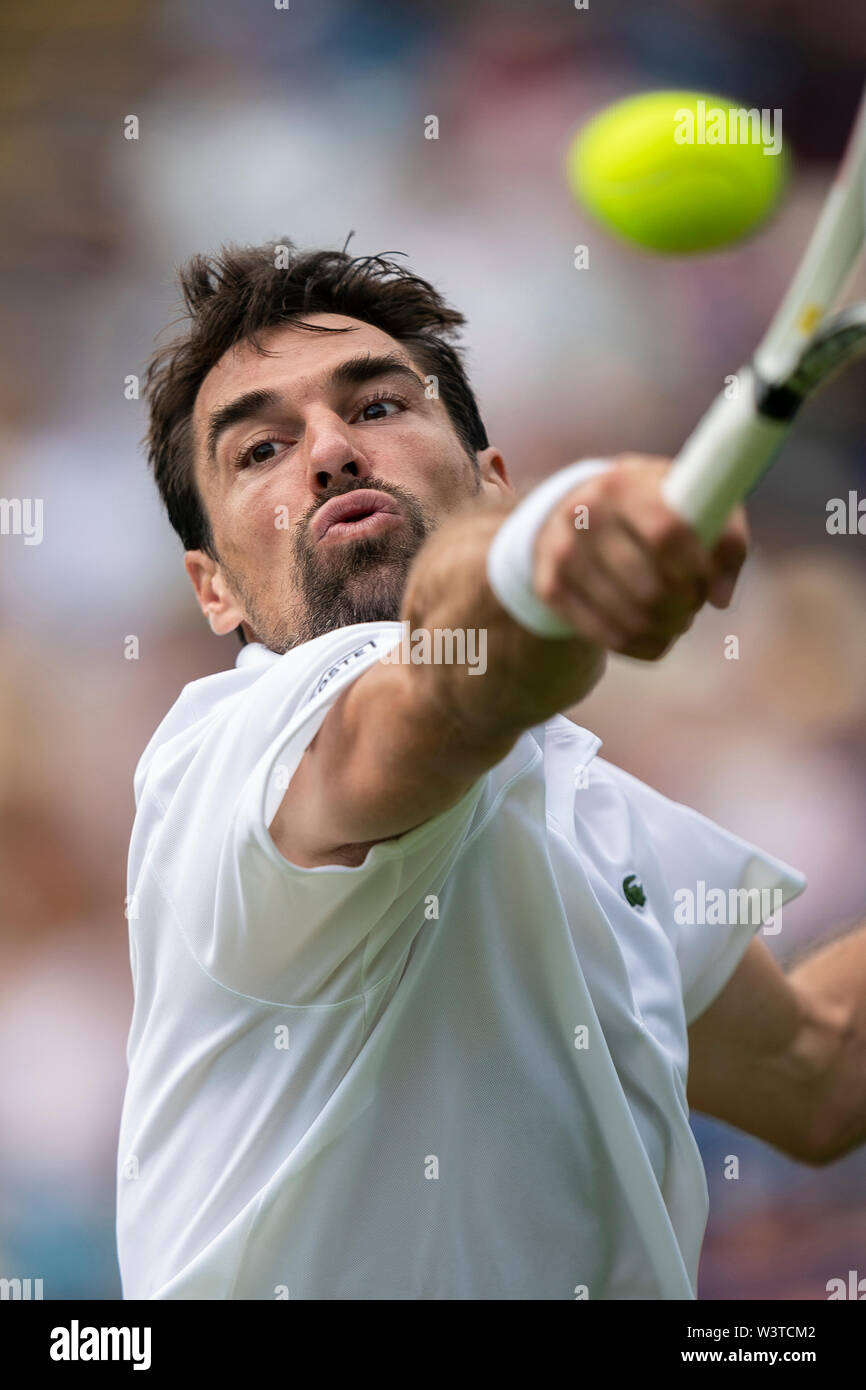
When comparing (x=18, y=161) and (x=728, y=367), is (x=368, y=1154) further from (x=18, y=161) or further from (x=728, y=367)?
(x=18, y=161)

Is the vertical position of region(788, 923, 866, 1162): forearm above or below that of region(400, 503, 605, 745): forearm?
below

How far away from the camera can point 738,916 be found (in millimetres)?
1071

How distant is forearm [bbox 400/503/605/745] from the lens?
1.80 ft

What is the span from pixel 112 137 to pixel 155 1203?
6.82 ft

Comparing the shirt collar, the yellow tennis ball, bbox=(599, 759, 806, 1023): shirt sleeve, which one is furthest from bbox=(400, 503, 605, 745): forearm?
the yellow tennis ball

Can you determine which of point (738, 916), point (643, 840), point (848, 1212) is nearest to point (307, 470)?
point (643, 840)

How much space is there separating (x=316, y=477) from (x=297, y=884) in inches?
16.3

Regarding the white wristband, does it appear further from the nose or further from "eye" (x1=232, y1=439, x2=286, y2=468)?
"eye" (x1=232, y1=439, x2=286, y2=468)

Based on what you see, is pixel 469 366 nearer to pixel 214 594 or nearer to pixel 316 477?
pixel 214 594

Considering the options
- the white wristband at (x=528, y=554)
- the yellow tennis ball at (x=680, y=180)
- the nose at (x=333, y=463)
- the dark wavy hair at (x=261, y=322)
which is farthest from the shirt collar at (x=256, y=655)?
the yellow tennis ball at (x=680, y=180)

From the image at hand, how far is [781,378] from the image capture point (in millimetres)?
483

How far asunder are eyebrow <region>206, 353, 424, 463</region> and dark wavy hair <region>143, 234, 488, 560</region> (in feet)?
0.18

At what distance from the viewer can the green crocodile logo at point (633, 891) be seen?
3.06ft

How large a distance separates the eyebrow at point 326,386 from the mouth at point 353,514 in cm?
15
